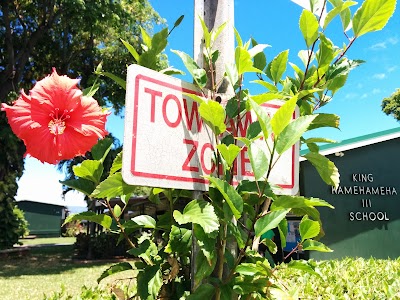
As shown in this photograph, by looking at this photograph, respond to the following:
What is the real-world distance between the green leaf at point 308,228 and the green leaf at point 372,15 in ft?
1.86

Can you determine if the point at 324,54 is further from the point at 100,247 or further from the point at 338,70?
the point at 100,247

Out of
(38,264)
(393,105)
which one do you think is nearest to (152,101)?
(38,264)

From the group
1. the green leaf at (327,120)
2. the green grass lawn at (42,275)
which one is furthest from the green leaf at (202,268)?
the green grass lawn at (42,275)

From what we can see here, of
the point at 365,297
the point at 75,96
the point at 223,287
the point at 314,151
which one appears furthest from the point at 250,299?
the point at 365,297

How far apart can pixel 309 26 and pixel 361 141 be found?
10537 mm

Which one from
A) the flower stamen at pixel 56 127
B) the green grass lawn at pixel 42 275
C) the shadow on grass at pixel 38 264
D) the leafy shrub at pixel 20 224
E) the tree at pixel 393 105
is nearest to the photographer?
the flower stamen at pixel 56 127

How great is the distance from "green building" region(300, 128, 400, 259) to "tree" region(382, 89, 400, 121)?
19.7m

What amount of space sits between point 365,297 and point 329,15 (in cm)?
158

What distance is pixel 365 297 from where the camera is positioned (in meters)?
2.12

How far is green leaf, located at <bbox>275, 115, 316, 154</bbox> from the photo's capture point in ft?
3.06

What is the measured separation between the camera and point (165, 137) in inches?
40.6

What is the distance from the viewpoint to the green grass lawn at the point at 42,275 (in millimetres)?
8633

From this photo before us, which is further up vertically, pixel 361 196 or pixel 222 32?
pixel 222 32

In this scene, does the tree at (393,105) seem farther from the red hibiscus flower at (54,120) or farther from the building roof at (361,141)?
the red hibiscus flower at (54,120)
